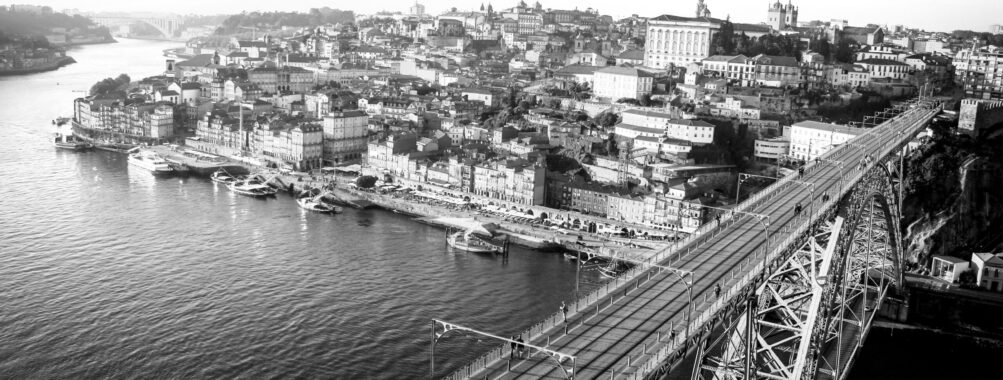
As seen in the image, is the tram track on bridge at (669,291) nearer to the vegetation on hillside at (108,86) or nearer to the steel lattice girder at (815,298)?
the steel lattice girder at (815,298)

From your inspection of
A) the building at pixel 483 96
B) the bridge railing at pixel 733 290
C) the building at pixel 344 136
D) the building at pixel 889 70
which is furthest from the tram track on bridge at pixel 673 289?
the building at pixel 483 96

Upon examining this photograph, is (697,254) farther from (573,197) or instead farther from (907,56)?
(907,56)

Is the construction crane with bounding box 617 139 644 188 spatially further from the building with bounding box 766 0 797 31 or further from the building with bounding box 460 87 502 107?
the building with bounding box 766 0 797 31

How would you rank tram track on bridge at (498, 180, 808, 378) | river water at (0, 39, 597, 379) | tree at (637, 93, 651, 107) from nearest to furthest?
1. tram track on bridge at (498, 180, 808, 378)
2. river water at (0, 39, 597, 379)
3. tree at (637, 93, 651, 107)

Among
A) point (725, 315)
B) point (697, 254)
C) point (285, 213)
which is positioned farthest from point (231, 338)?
point (285, 213)

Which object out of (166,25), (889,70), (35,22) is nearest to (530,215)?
(889,70)

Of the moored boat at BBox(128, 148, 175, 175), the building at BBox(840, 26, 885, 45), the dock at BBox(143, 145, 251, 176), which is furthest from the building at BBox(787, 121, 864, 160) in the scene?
the moored boat at BBox(128, 148, 175, 175)
